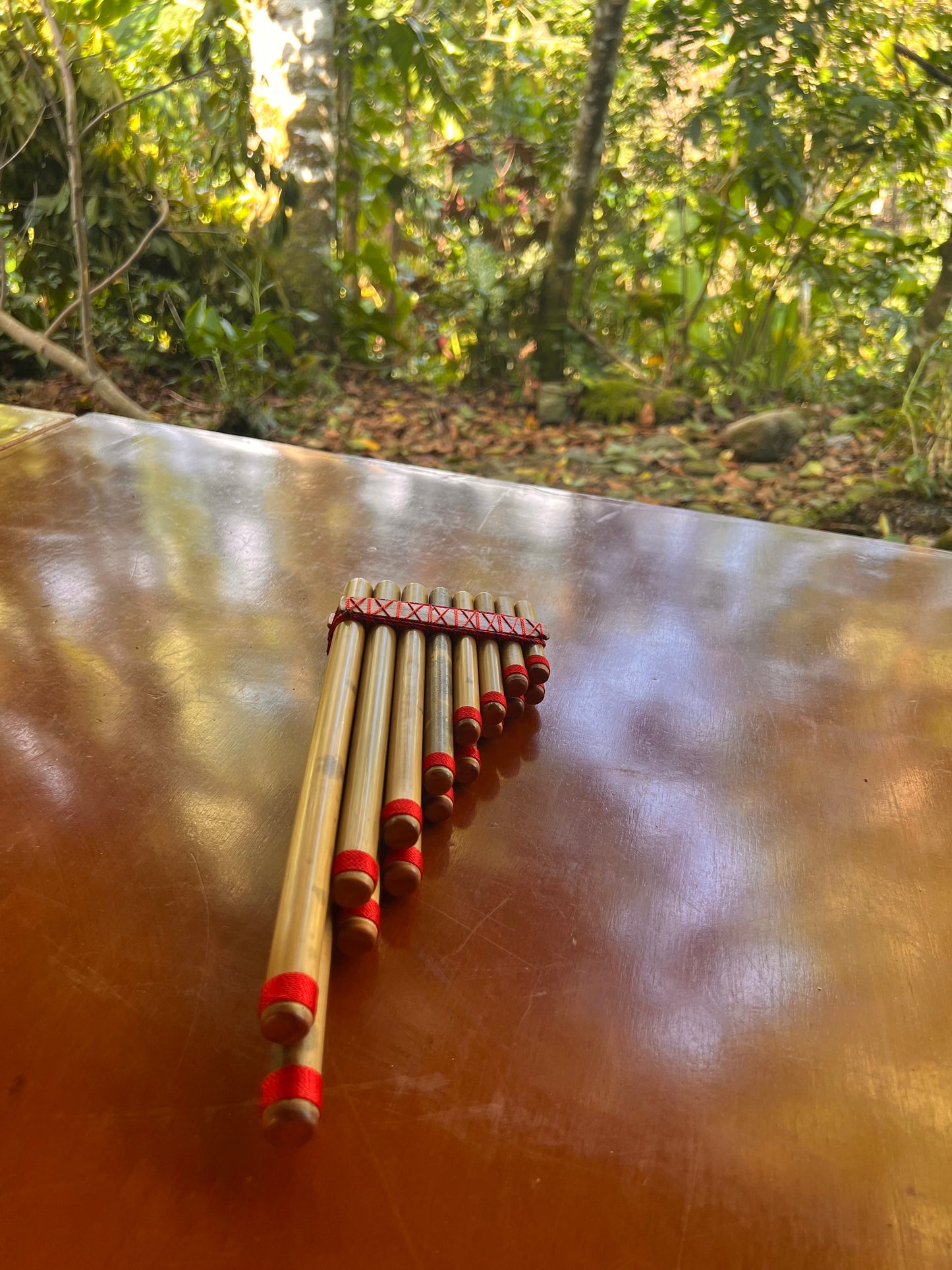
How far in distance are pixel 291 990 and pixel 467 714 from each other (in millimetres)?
429

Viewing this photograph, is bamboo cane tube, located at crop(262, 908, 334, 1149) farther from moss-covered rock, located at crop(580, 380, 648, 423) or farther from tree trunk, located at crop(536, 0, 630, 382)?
tree trunk, located at crop(536, 0, 630, 382)

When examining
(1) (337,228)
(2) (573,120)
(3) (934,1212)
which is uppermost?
(2) (573,120)

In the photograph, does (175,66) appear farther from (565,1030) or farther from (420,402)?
(565,1030)

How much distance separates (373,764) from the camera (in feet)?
2.90

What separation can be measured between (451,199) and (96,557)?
3.80 m

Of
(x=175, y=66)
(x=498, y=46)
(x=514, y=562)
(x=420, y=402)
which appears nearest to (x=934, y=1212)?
(x=514, y=562)

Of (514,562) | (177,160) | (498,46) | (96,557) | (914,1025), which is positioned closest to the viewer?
(914,1025)

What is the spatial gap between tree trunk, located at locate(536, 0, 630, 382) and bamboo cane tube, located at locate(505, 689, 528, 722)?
3525 mm

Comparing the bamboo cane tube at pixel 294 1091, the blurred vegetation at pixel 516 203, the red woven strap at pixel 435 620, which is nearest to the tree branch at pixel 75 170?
the blurred vegetation at pixel 516 203

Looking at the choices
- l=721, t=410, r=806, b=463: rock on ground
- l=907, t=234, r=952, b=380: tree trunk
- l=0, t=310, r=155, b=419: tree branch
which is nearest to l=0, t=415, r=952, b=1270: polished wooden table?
l=0, t=310, r=155, b=419: tree branch

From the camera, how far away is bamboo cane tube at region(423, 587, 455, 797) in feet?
2.99

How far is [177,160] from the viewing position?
4.15 m

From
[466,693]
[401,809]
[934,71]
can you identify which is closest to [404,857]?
[401,809]

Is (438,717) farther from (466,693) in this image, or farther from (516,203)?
(516,203)
